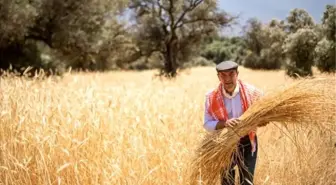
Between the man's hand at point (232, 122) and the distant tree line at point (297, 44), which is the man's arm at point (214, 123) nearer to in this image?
the man's hand at point (232, 122)

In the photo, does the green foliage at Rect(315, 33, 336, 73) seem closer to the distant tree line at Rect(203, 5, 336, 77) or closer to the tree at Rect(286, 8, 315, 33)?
the distant tree line at Rect(203, 5, 336, 77)

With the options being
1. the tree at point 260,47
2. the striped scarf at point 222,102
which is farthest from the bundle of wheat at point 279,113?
the tree at point 260,47

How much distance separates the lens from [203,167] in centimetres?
336

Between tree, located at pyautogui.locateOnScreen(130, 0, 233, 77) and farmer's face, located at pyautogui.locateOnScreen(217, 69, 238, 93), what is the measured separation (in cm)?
1984

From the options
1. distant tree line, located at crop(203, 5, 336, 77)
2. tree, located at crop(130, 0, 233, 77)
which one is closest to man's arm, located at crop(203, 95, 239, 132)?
distant tree line, located at crop(203, 5, 336, 77)

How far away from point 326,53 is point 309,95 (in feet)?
38.7

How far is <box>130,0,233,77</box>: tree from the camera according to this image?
23312 millimetres

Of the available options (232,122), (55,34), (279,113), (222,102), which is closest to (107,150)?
(222,102)

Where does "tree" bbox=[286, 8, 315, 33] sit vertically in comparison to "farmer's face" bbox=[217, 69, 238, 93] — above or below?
above

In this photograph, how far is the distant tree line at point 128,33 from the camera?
48.6 feet

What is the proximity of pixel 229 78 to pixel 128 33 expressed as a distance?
78.3ft

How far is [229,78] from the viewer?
10.5 feet

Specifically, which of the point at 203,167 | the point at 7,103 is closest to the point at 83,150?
the point at 203,167

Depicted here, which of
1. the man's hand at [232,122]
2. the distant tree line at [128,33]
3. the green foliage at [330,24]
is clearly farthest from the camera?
the distant tree line at [128,33]
